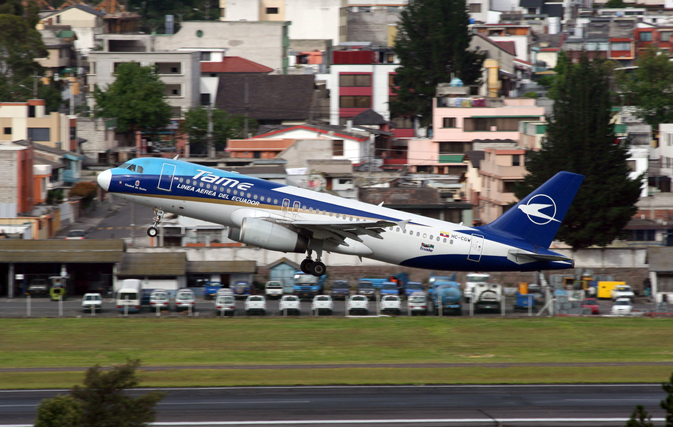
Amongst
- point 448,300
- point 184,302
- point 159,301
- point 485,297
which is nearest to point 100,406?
point 159,301

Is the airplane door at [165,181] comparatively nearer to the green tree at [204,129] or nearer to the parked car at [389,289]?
the parked car at [389,289]

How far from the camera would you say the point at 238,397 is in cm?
4478

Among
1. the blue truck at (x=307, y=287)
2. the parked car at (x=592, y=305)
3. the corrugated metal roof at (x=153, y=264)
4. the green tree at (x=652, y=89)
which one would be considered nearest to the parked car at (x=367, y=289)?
the blue truck at (x=307, y=287)

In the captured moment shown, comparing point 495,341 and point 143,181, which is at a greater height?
point 143,181

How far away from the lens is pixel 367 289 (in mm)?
82125

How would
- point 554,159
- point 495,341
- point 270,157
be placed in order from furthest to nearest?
point 270,157, point 554,159, point 495,341

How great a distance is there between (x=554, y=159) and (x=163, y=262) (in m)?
46.1

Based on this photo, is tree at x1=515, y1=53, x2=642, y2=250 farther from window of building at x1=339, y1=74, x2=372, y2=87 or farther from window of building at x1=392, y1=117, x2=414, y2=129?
window of building at x1=392, y1=117, x2=414, y2=129

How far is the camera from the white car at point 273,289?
8126 cm

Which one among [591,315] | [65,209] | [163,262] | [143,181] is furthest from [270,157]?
[143,181]

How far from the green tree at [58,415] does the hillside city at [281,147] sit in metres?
54.4

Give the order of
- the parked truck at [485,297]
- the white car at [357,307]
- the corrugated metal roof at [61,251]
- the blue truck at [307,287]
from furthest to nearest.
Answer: the corrugated metal roof at [61,251] < the blue truck at [307,287] < the parked truck at [485,297] < the white car at [357,307]

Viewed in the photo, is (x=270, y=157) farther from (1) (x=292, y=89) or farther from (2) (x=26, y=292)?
(2) (x=26, y=292)

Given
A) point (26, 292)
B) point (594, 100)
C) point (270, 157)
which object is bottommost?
point (26, 292)
